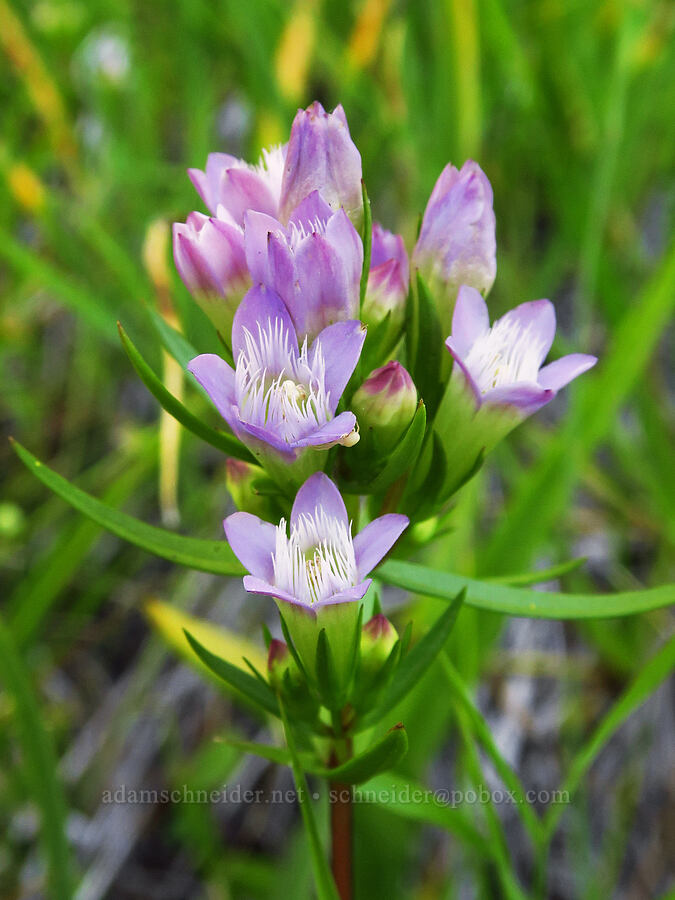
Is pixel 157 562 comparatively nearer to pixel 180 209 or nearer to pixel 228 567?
pixel 180 209

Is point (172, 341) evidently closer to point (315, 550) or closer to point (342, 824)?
point (315, 550)

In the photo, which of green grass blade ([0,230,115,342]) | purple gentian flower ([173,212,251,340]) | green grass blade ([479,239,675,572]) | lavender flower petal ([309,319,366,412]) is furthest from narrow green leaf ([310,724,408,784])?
green grass blade ([0,230,115,342])

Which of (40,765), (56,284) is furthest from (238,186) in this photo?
(56,284)

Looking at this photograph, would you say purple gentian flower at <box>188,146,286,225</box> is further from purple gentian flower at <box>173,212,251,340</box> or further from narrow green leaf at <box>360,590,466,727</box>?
narrow green leaf at <box>360,590,466,727</box>

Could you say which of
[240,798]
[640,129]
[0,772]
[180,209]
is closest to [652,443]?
[640,129]

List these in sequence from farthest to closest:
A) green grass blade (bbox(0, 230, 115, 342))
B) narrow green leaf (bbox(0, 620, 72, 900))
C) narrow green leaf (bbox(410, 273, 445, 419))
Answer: green grass blade (bbox(0, 230, 115, 342)), narrow green leaf (bbox(0, 620, 72, 900)), narrow green leaf (bbox(410, 273, 445, 419))

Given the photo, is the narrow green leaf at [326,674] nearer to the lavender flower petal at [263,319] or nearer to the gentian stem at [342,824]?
the gentian stem at [342,824]

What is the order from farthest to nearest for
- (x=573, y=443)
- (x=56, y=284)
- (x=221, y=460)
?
(x=221, y=460) → (x=56, y=284) → (x=573, y=443)
